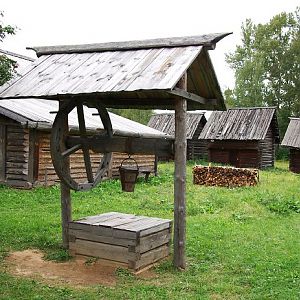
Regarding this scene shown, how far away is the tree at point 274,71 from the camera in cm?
4378

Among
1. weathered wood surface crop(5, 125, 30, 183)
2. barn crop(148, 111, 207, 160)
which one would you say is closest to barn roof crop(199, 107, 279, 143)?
barn crop(148, 111, 207, 160)

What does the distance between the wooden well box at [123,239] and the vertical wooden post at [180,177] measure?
435 mm

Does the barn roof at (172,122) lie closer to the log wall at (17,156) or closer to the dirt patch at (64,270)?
the log wall at (17,156)

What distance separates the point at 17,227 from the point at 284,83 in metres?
39.3

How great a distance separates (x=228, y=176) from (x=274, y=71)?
28.5m

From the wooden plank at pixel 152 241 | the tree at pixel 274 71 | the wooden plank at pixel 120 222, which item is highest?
the tree at pixel 274 71

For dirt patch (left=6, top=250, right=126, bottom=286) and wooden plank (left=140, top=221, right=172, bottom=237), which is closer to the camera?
dirt patch (left=6, top=250, right=126, bottom=286)

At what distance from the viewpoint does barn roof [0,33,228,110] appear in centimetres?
639

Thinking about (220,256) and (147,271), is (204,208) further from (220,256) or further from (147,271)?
(147,271)

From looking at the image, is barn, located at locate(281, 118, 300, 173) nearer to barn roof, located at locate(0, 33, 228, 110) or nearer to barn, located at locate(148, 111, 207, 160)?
barn, located at locate(148, 111, 207, 160)

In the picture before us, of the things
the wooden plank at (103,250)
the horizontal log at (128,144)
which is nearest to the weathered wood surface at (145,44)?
the horizontal log at (128,144)

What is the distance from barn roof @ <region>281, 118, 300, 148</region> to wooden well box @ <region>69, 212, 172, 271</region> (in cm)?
2258

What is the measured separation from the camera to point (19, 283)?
6246 mm

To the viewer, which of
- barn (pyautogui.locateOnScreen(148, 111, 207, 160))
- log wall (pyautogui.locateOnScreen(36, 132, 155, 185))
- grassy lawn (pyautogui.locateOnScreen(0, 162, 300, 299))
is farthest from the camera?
barn (pyautogui.locateOnScreen(148, 111, 207, 160))
